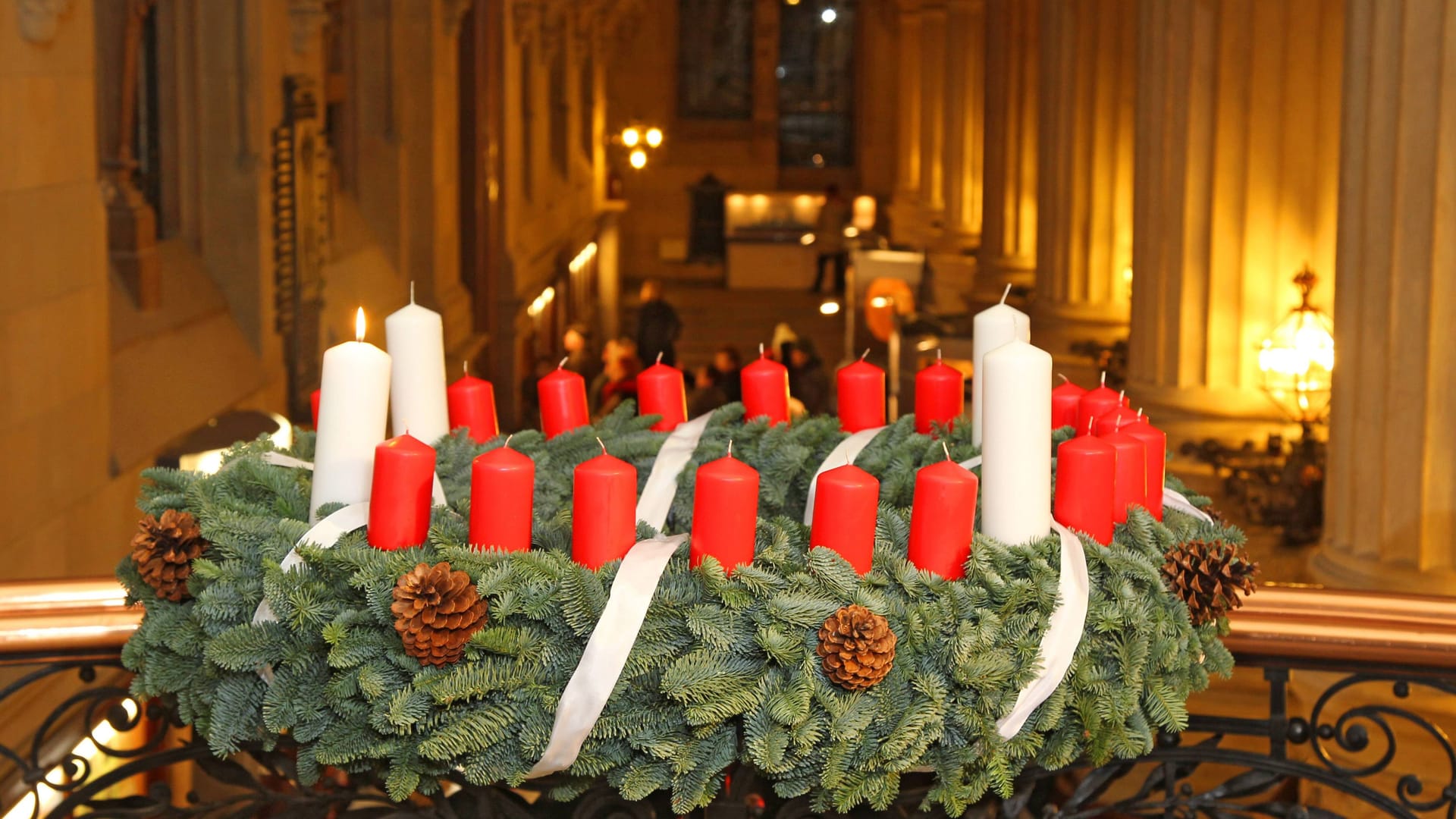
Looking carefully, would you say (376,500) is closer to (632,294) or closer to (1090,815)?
(1090,815)

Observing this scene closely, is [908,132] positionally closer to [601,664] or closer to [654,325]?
[654,325]

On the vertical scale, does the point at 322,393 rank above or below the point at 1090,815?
above

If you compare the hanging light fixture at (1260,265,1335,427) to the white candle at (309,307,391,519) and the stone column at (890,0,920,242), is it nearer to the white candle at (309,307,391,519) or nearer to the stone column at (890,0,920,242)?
the white candle at (309,307,391,519)

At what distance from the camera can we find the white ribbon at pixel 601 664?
6.13ft

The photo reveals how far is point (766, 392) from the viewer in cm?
281

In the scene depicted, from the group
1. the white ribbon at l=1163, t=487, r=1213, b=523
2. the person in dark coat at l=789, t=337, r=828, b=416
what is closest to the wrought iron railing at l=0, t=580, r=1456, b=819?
the white ribbon at l=1163, t=487, r=1213, b=523

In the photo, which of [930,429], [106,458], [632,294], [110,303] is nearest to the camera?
[930,429]

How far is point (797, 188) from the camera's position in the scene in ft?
105

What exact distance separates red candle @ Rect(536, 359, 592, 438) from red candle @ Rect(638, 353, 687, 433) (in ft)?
0.47

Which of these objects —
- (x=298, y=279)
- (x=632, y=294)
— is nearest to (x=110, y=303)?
(x=298, y=279)

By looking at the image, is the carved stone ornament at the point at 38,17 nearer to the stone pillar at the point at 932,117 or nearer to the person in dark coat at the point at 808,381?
the person in dark coat at the point at 808,381

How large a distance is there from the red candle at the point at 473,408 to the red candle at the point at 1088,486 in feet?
3.38

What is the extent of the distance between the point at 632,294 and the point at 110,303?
21.0 meters

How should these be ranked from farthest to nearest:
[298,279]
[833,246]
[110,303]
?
[833,246] < [298,279] < [110,303]
